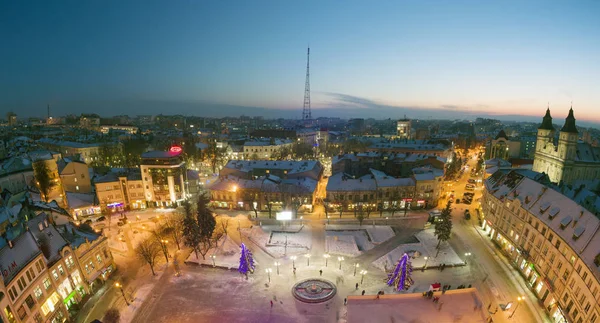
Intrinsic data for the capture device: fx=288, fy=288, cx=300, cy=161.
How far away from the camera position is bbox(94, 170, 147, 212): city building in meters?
63.1

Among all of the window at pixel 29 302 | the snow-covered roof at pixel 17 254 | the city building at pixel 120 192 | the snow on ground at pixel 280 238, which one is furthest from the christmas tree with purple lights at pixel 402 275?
the city building at pixel 120 192

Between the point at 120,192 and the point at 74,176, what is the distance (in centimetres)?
1076

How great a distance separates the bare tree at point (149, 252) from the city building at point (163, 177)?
16769 mm

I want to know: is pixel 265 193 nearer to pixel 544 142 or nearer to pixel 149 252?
pixel 149 252

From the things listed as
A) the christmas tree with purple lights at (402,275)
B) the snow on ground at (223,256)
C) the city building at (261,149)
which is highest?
the city building at (261,149)

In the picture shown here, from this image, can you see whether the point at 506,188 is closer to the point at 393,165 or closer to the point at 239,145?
the point at 393,165

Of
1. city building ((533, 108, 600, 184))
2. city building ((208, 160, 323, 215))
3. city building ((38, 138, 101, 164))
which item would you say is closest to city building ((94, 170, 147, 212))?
city building ((208, 160, 323, 215))

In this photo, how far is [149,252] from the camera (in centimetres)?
4128

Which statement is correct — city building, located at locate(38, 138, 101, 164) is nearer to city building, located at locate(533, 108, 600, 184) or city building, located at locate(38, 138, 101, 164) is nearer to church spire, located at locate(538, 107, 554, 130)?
city building, located at locate(533, 108, 600, 184)

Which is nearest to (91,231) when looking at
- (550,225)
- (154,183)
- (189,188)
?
(154,183)

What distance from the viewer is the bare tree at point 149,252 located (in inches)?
1617

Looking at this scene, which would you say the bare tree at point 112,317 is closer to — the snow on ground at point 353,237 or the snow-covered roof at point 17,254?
the snow-covered roof at point 17,254

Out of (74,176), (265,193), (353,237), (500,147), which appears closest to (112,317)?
(265,193)

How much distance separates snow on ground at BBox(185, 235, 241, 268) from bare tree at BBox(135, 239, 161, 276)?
4.96m
